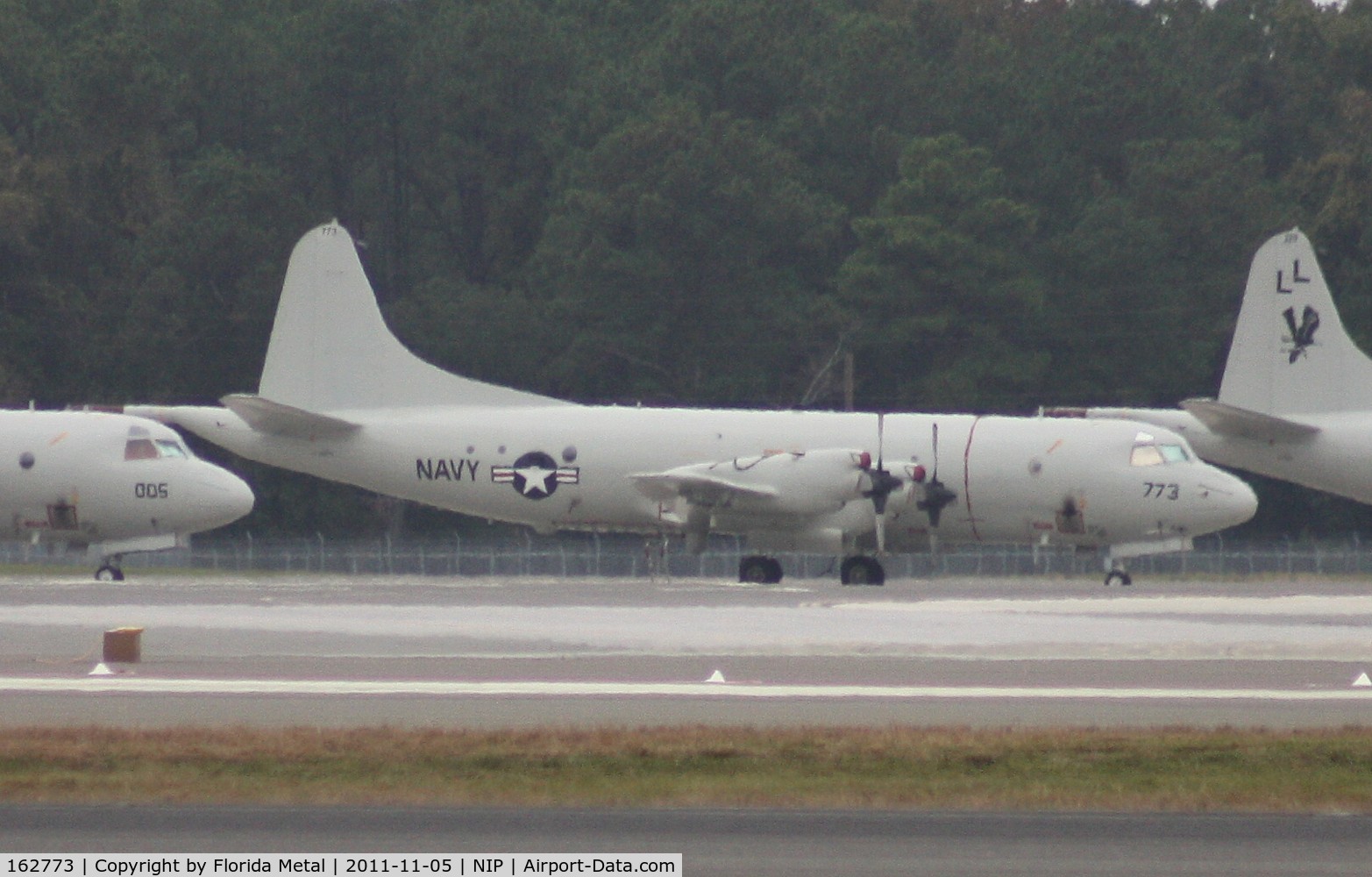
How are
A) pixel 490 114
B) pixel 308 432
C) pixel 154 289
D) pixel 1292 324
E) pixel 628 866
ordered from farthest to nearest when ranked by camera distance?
pixel 490 114 → pixel 154 289 → pixel 1292 324 → pixel 308 432 → pixel 628 866

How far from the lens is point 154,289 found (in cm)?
7412

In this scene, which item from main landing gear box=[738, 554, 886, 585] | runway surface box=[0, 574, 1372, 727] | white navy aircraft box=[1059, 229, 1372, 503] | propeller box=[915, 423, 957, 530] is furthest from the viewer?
white navy aircraft box=[1059, 229, 1372, 503]

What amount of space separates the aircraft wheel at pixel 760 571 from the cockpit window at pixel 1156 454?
296 inches

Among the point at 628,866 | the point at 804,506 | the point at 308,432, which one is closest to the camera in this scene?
the point at 628,866

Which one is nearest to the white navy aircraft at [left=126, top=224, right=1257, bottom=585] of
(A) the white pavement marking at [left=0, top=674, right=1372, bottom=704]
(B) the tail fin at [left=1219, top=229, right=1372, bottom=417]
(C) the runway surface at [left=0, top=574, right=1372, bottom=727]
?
(C) the runway surface at [left=0, top=574, right=1372, bottom=727]

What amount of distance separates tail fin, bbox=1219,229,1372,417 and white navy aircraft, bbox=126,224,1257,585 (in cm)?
702

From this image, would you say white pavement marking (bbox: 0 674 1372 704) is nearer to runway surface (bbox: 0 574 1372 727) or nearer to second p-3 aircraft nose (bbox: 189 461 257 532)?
runway surface (bbox: 0 574 1372 727)

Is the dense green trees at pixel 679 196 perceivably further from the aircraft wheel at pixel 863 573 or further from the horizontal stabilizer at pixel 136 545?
the aircraft wheel at pixel 863 573

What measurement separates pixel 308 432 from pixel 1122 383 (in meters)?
37.9

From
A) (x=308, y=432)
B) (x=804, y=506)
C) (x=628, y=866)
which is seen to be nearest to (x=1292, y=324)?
(x=804, y=506)

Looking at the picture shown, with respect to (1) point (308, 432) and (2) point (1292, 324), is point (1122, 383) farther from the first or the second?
(1) point (308, 432)

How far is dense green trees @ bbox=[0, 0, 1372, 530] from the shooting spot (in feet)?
244

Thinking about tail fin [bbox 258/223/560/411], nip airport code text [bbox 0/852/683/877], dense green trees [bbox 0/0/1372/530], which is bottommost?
nip airport code text [bbox 0/852/683/877]

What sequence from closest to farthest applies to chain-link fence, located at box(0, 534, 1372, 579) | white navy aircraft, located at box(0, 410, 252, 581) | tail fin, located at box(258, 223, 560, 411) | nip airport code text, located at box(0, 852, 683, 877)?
nip airport code text, located at box(0, 852, 683, 877) → white navy aircraft, located at box(0, 410, 252, 581) → tail fin, located at box(258, 223, 560, 411) → chain-link fence, located at box(0, 534, 1372, 579)
